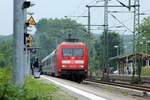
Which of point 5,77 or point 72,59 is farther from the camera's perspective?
point 72,59

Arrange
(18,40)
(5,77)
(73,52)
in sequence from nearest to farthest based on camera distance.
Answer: (5,77)
(18,40)
(73,52)

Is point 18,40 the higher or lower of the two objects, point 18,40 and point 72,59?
the higher

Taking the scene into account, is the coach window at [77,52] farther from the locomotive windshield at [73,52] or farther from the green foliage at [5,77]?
the green foliage at [5,77]

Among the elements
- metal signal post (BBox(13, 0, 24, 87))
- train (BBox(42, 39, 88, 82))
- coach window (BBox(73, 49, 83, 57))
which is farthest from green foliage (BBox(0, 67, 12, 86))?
coach window (BBox(73, 49, 83, 57))

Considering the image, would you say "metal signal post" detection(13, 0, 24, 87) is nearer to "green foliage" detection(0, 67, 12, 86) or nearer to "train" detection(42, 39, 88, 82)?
"green foliage" detection(0, 67, 12, 86)

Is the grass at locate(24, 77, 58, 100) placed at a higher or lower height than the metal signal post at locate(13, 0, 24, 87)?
lower

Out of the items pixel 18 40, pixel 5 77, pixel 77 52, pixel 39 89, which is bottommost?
pixel 39 89

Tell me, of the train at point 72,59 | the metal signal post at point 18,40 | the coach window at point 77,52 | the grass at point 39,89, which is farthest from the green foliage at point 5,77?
the coach window at point 77,52

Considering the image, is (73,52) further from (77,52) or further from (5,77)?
(5,77)

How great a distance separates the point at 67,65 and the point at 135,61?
10776 millimetres

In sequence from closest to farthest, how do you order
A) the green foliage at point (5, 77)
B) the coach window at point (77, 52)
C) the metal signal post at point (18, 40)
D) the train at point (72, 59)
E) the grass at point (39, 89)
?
the green foliage at point (5, 77) < the grass at point (39, 89) < the metal signal post at point (18, 40) < the train at point (72, 59) < the coach window at point (77, 52)

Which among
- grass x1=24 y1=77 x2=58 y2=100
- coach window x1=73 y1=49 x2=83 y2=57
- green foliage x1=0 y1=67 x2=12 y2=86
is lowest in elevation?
grass x1=24 y1=77 x2=58 y2=100

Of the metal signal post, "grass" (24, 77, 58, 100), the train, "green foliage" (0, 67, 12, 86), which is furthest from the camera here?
the train

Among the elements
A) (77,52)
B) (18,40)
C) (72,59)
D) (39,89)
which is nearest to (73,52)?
(77,52)
